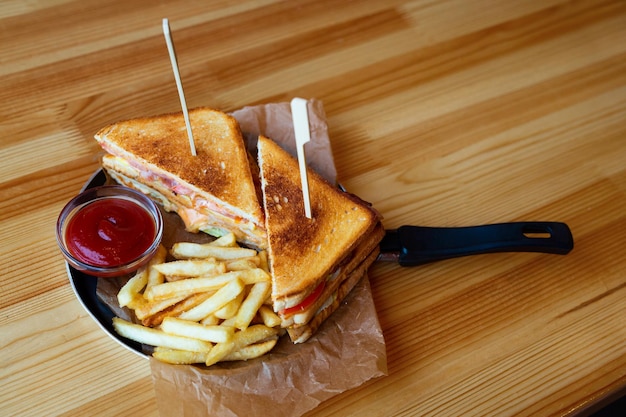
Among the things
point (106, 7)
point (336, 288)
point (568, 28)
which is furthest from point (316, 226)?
point (568, 28)

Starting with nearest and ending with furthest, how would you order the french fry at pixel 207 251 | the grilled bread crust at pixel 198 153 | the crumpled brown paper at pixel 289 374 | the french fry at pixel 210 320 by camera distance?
the crumpled brown paper at pixel 289 374 < the french fry at pixel 210 320 < the french fry at pixel 207 251 < the grilled bread crust at pixel 198 153

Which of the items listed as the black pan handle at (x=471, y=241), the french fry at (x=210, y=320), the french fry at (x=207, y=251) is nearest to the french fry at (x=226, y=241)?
the french fry at (x=207, y=251)

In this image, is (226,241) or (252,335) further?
(226,241)

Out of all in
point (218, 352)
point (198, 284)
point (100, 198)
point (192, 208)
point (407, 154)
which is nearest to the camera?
point (218, 352)

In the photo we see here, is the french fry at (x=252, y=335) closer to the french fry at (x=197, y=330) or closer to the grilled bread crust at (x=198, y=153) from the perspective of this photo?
the french fry at (x=197, y=330)

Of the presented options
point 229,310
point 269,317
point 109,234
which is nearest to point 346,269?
point 269,317

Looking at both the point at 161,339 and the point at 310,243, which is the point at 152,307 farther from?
the point at 310,243

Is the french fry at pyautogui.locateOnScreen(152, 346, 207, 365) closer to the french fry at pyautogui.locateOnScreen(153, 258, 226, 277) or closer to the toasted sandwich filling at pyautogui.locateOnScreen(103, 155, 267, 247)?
the french fry at pyautogui.locateOnScreen(153, 258, 226, 277)

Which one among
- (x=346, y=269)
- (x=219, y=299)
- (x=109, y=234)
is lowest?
(x=346, y=269)
